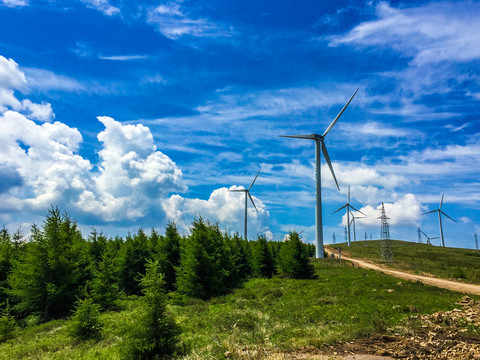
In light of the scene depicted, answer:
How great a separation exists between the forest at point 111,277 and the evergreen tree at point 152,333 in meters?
0.04

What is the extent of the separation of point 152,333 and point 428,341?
12.8m

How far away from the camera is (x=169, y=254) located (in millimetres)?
A: 38938

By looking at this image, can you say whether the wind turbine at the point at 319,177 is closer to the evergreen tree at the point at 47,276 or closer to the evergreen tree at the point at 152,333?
the evergreen tree at the point at 47,276

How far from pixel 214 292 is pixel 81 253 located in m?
13.9

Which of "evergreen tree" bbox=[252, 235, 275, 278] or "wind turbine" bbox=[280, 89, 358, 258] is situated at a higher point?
"wind turbine" bbox=[280, 89, 358, 258]

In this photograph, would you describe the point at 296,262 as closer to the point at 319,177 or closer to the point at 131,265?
→ the point at 131,265

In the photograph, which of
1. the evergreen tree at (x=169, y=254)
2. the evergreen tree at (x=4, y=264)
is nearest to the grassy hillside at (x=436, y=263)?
the evergreen tree at (x=169, y=254)

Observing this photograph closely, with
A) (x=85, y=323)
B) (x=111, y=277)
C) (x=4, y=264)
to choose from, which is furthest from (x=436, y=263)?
(x=4, y=264)

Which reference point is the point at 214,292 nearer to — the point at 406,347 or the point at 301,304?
the point at 301,304

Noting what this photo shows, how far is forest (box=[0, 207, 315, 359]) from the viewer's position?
1432cm

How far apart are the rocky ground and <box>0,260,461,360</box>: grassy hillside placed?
0.94 metres

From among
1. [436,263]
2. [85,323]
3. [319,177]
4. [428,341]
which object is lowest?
[85,323]

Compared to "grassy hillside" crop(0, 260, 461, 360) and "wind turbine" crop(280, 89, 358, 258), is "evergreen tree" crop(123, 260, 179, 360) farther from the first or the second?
"wind turbine" crop(280, 89, 358, 258)

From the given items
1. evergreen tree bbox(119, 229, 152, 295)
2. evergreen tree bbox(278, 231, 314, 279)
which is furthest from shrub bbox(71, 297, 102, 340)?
evergreen tree bbox(278, 231, 314, 279)
